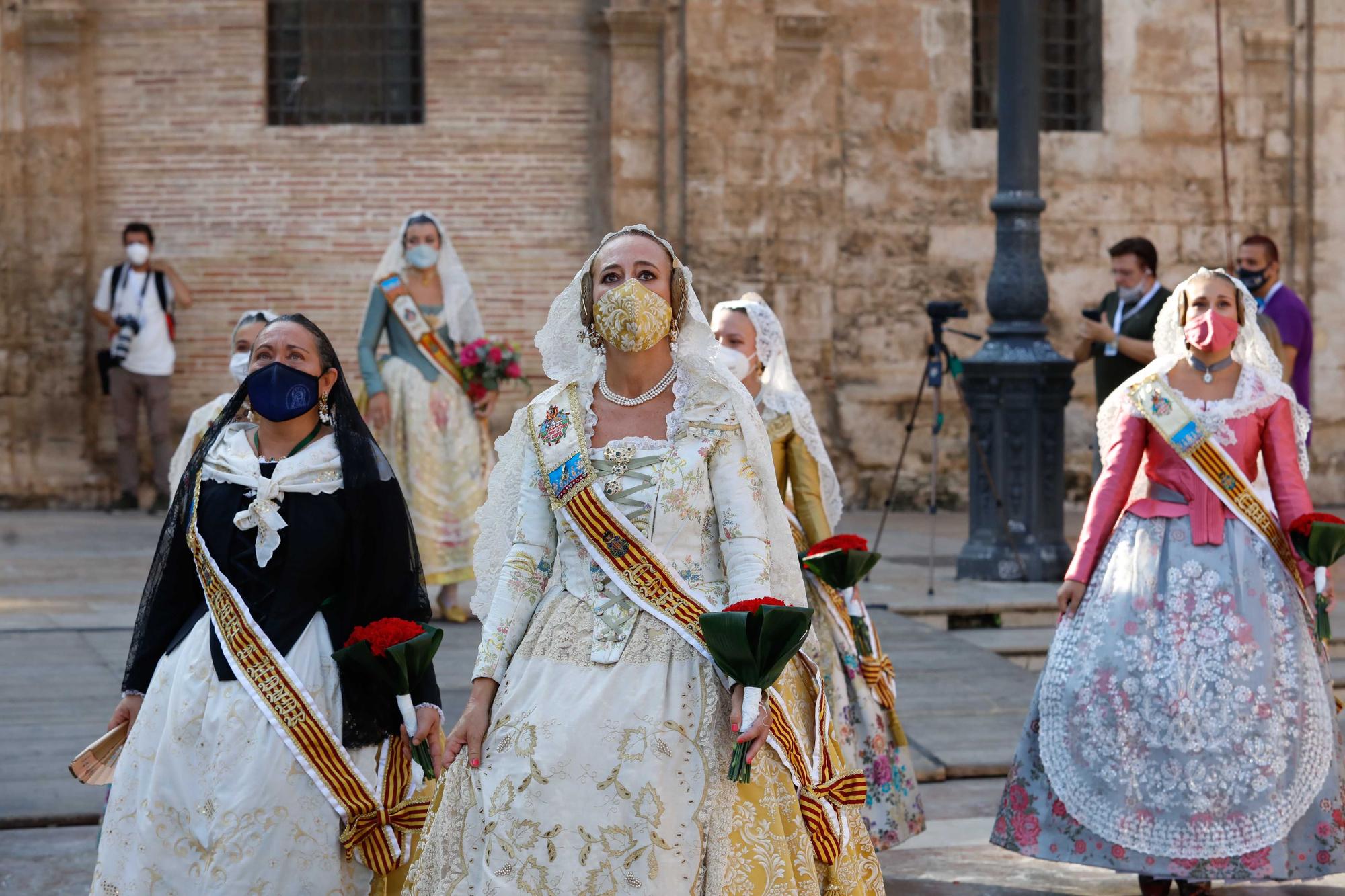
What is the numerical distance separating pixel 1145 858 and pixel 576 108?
1058 cm

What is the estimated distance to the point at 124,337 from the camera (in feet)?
45.7

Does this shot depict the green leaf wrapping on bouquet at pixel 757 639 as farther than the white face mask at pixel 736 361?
No

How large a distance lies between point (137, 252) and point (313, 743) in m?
10.5

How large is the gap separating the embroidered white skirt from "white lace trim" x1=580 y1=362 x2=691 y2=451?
0.87 m

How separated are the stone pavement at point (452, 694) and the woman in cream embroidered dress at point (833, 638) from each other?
22 cm

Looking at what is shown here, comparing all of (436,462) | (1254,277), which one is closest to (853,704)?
(436,462)


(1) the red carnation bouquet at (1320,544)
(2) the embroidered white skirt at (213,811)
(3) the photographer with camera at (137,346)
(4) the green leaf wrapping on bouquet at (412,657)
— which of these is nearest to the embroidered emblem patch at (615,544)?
(4) the green leaf wrapping on bouquet at (412,657)

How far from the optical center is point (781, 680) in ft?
13.4

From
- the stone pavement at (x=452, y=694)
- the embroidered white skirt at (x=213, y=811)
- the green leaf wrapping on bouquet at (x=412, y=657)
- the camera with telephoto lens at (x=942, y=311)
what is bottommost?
the stone pavement at (x=452, y=694)

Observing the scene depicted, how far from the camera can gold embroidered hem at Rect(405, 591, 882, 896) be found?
373 cm

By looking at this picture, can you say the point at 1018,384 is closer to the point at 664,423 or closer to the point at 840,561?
the point at 840,561

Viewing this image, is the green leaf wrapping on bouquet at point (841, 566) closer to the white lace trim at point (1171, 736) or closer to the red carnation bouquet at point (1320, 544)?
the white lace trim at point (1171, 736)

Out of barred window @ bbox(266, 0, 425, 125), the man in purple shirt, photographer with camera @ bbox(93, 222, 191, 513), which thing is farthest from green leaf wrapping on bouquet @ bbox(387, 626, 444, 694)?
barred window @ bbox(266, 0, 425, 125)

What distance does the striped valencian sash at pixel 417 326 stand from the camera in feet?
31.0
